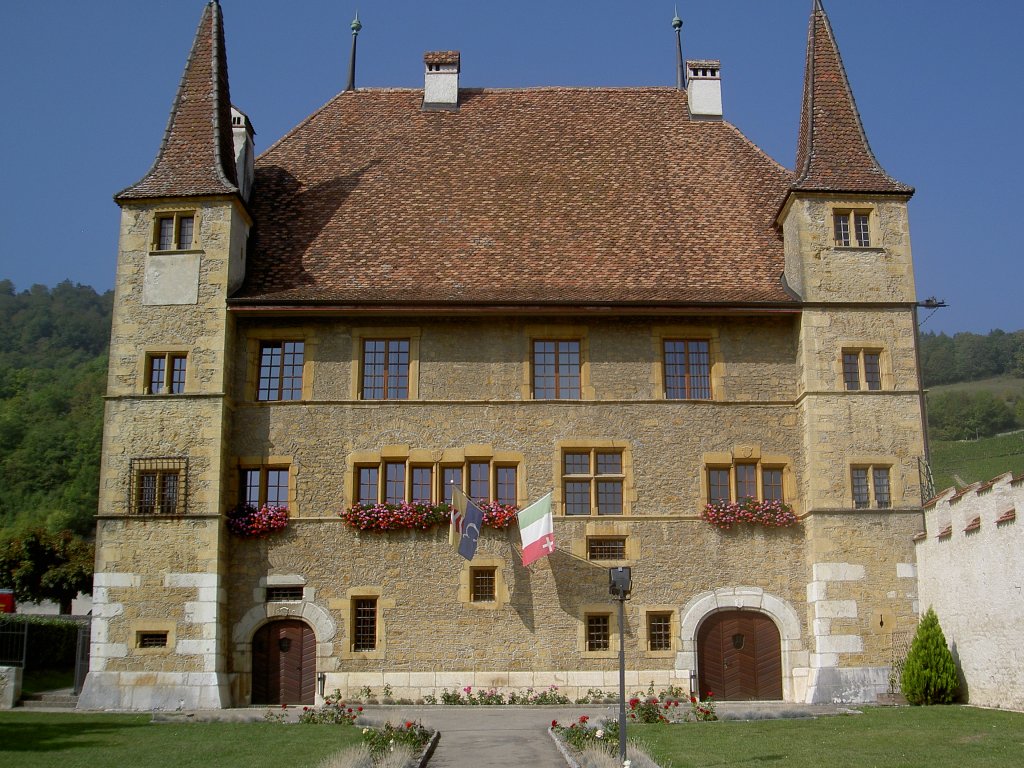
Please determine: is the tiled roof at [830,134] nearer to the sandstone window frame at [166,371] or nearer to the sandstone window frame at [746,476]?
the sandstone window frame at [746,476]

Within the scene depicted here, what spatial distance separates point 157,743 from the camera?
16.6m

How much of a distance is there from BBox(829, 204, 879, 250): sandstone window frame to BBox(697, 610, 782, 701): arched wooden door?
26.3 feet

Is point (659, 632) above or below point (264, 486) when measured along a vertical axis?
below

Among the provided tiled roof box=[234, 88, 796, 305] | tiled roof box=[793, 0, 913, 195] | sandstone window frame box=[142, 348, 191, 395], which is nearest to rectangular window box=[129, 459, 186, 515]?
sandstone window frame box=[142, 348, 191, 395]

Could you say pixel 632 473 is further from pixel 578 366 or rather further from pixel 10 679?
pixel 10 679

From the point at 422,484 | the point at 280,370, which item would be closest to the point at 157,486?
the point at 280,370

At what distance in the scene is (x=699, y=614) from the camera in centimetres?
2334

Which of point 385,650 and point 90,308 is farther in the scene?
point 90,308

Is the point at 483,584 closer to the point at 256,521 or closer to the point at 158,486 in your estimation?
the point at 256,521

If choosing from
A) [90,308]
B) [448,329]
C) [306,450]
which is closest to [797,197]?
[448,329]

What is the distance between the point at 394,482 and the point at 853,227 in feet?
36.2

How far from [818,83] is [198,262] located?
14.4 m

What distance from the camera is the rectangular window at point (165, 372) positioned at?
24.0 m

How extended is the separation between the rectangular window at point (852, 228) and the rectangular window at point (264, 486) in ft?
41.5
